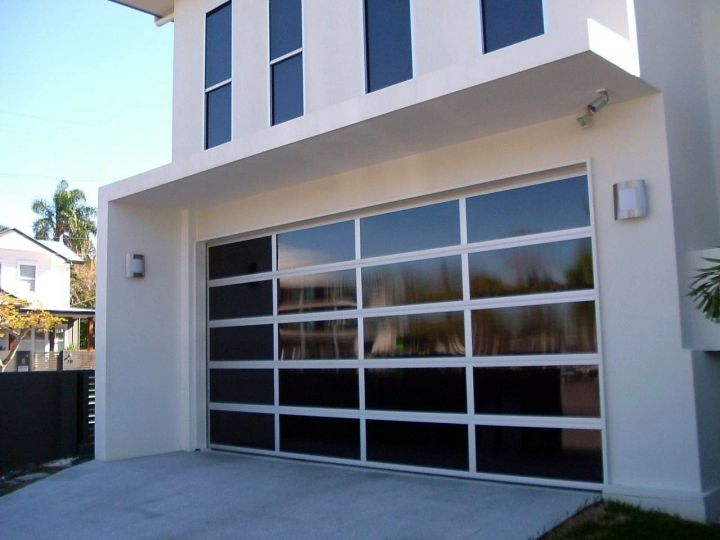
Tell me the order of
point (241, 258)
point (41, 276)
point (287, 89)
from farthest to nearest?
point (41, 276), point (241, 258), point (287, 89)

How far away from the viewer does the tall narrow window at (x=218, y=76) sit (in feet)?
34.6

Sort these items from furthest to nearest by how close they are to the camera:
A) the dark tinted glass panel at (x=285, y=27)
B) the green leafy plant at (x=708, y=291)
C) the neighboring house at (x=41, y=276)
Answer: the neighboring house at (x=41, y=276) < the dark tinted glass panel at (x=285, y=27) < the green leafy plant at (x=708, y=291)

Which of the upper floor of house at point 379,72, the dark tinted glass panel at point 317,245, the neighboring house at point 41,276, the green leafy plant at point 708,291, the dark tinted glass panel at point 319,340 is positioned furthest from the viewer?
the neighboring house at point 41,276

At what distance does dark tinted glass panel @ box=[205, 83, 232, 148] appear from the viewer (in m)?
10.5

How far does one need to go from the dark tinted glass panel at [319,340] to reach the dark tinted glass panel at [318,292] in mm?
193

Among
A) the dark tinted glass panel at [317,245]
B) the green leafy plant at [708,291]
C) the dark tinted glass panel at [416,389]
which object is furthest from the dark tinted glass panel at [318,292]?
the green leafy plant at [708,291]

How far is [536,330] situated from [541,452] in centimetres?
113

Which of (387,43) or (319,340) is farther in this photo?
(319,340)

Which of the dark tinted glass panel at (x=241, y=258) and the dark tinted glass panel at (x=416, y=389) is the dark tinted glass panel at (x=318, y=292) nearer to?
the dark tinted glass panel at (x=241, y=258)

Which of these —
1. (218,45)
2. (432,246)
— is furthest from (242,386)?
(218,45)

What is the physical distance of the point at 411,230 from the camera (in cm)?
831

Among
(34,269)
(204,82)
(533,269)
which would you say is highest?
(34,269)

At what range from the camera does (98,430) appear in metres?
9.79

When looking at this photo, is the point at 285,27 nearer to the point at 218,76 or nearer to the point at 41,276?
the point at 218,76
